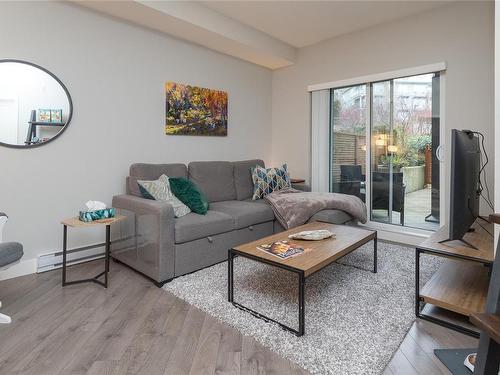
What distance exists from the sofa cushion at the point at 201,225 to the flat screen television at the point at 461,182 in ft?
5.64

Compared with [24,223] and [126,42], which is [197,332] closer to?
[24,223]

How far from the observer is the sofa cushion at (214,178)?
3.47 metres

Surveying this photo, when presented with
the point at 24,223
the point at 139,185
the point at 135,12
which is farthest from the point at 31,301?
the point at 135,12

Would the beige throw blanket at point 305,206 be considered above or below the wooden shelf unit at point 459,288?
above

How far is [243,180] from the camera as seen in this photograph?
3857 millimetres

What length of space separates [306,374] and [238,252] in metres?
0.79

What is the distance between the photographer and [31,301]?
2.09m

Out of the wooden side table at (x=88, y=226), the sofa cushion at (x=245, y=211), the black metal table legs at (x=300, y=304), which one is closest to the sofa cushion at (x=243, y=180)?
the sofa cushion at (x=245, y=211)

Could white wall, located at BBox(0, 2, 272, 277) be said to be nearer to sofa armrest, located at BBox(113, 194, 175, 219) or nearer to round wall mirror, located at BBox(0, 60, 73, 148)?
round wall mirror, located at BBox(0, 60, 73, 148)

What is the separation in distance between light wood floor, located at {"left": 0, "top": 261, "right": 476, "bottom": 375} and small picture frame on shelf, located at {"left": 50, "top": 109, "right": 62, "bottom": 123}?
4.67ft

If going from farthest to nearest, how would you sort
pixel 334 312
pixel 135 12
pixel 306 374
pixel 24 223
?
pixel 135 12 → pixel 24 223 → pixel 334 312 → pixel 306 374

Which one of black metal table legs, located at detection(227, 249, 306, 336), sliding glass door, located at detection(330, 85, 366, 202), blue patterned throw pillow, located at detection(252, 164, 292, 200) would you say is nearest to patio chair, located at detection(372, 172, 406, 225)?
sliding glass door, located at detection(330, 85, 366, 202)

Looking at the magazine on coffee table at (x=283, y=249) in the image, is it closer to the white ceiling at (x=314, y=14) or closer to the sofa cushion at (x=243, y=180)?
the sofa cushion at (x=243, y=180)

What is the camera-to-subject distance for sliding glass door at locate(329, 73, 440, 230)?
3.44 m
